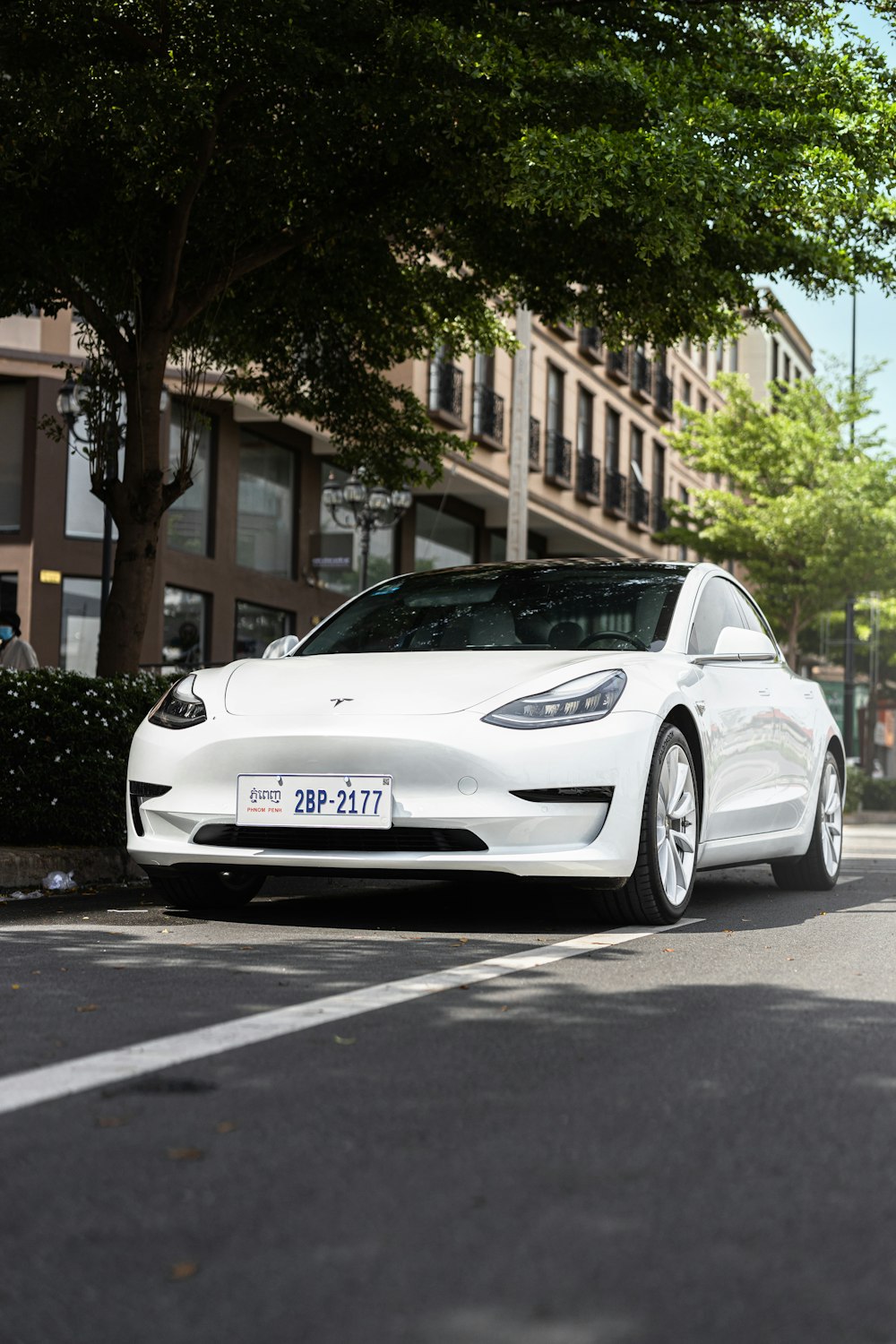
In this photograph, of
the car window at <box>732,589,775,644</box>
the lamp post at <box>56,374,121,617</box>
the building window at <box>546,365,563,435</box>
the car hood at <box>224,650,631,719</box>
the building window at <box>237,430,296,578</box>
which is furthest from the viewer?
the building window at <box>546,365,563,435</box>

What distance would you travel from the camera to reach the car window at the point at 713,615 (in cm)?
750

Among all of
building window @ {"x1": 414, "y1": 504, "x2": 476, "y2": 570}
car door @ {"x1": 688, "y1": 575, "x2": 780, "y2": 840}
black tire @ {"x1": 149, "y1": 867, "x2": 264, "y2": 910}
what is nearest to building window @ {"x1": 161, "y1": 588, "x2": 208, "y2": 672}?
building window @ {"x1": 414, "y1": 504, "x2": 476, "y2": 570}

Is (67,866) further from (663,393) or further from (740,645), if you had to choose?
(663,393)

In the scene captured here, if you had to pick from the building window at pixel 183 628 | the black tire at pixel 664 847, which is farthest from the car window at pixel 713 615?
the building window at pixel 183 628

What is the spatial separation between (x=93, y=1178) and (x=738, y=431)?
35.9 metres

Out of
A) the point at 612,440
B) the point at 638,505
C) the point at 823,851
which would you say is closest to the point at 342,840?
the point at 823,851

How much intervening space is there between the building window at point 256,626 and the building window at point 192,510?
139 cm

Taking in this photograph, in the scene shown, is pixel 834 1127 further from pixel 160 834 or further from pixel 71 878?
pixel 71 878

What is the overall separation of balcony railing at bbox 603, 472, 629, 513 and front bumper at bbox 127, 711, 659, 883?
33.8 metres

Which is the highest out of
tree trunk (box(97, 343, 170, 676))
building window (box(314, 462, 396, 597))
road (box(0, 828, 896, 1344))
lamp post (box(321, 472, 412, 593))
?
building window (box(314, 462, 396, 597))

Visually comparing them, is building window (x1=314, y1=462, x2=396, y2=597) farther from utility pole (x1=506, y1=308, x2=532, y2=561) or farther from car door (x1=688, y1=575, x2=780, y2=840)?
car door (x1=688, y1=575, x2=780, y2=840)

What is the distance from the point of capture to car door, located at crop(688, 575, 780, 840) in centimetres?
718

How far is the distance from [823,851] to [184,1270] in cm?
704

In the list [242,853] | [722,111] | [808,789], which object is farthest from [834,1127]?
[722,111]
